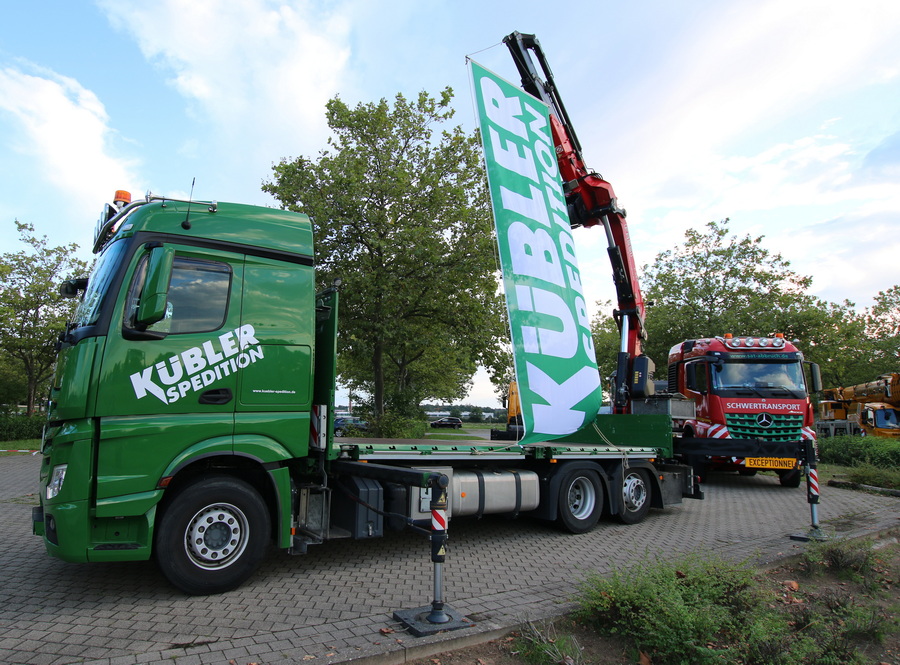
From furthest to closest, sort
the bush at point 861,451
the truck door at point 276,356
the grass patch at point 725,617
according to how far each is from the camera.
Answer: the bush at point 861,451 < the truck door at point 276,356 < the grass patch at point 725,617

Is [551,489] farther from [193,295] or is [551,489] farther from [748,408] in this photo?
[748,408]

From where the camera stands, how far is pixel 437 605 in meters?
4.07

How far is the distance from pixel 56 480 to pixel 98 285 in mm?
1599

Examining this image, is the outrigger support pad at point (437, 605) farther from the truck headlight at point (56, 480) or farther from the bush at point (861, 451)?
the bush at point (861, 451)

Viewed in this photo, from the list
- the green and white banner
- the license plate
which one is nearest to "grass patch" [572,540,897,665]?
the green and white banner

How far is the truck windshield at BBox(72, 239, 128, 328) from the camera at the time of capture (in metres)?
4.65

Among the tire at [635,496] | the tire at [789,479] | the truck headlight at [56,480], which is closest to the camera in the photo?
the truck headlight at [56,480]

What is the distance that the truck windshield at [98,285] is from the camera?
15.2ft

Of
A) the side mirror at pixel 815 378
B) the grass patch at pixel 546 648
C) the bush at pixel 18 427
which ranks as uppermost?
the side mirror at pixel 815 378

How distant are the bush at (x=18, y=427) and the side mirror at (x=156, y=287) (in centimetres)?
2031

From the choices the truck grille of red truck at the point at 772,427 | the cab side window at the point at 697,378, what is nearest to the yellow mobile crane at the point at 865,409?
the truck grille of red truck at the point at 772,427

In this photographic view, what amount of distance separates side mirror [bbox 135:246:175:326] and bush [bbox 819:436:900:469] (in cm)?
1551

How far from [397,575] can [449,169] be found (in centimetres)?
Result: 1419

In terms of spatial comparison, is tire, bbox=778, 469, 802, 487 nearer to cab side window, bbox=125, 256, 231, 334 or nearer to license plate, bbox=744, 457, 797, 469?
license plate, bbox=744, 457, 797, 469
